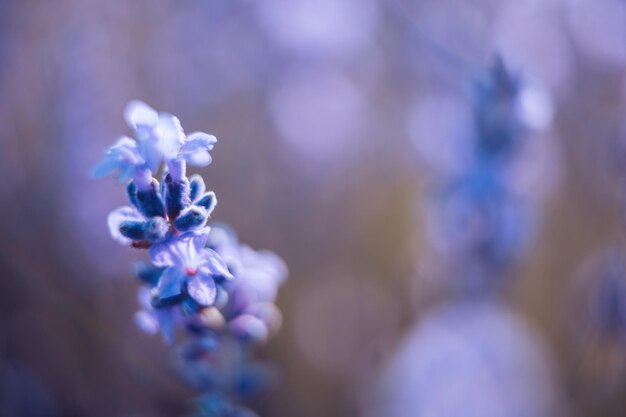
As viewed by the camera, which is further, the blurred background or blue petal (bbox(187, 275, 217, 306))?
the blurred background

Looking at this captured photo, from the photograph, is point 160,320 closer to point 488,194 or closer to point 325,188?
point 488,194

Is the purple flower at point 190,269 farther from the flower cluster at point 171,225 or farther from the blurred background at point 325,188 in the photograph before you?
the blurred background at point 325,188

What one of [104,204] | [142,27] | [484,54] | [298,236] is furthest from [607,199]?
[142,27]

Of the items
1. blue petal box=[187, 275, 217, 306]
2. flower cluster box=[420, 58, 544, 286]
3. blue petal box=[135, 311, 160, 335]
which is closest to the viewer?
blue petal box=[187, 275, 217, 306]

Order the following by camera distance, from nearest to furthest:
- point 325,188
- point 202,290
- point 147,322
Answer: point 202,290 < point 147,322 < point 325,188

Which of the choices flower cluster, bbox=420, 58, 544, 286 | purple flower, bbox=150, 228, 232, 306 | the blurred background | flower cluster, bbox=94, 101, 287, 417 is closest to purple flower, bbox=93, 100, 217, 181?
flower cluster, bbox=94, 101, 287, 417

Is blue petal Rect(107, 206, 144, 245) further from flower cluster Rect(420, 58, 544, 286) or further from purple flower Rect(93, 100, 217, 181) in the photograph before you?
flower cluster Rect(420, 58, 544, 286)

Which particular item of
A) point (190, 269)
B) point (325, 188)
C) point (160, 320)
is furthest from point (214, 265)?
point (325, 188)
